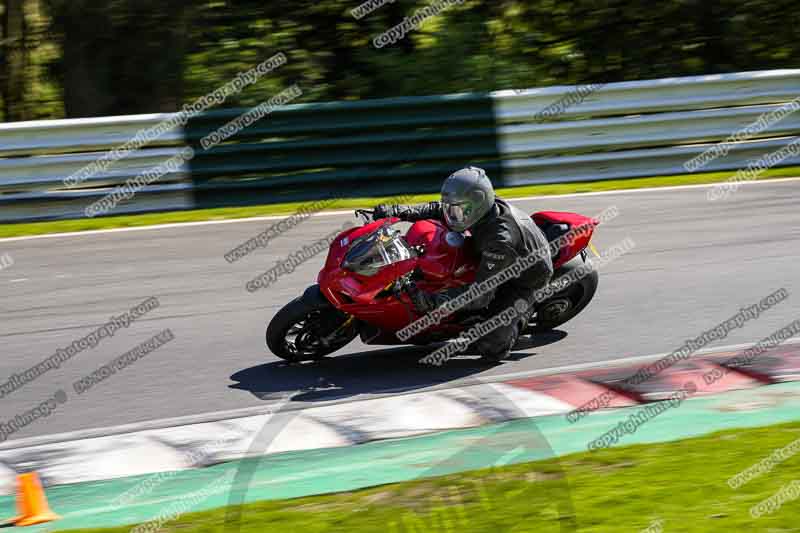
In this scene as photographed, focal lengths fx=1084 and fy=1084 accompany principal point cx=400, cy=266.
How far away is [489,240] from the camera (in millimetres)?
7590

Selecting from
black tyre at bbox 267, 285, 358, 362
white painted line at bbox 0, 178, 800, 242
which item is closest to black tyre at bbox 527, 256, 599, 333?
black tyre at bbox 267, 285, 358, 362

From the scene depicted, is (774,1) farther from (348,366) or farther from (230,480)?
(230,480)

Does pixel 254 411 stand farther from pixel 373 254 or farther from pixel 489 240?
pixel 489 240

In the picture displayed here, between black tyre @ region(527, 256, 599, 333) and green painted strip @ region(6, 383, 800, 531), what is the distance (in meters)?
1.56

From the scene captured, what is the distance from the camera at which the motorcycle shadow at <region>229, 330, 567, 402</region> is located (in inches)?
295

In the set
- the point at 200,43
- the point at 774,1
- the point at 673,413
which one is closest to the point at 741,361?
the point at 673,413

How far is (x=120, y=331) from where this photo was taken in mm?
8883

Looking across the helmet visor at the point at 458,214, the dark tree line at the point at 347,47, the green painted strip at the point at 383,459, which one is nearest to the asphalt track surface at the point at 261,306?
the green painted strip at the point at 383,459

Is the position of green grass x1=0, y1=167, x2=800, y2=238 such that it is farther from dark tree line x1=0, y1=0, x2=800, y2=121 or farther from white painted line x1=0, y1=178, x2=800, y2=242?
dark tree line x1=0, y1=0, x2=800, y2=121

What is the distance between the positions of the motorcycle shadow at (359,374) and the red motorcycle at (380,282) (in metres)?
0.17

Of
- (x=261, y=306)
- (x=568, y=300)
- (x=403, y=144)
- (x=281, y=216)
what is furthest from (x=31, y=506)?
(x=403, y=144)

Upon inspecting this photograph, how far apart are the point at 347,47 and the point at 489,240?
11.1 m

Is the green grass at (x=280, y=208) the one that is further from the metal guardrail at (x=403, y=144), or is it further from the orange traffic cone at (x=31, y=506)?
the orange traffic cone at (x=31, y=506)

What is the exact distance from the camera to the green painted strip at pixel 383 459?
5688 mm
